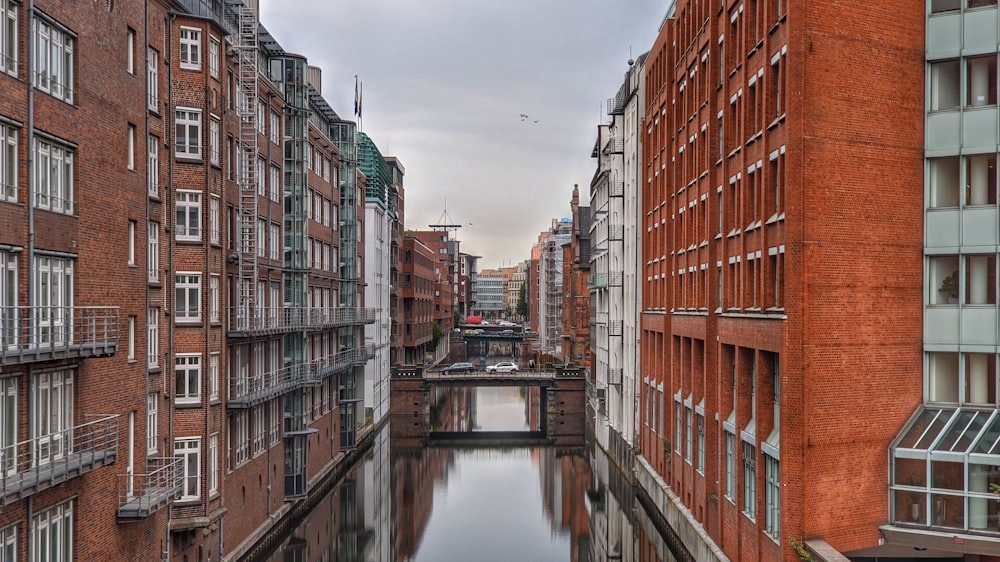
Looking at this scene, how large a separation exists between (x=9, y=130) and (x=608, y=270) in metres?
48.4

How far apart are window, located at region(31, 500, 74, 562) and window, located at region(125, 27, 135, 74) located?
10729mm

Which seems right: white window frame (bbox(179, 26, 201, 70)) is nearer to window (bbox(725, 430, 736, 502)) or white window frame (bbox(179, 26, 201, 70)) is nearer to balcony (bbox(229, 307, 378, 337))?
balcony (bbox(229, 307, 378, 337))

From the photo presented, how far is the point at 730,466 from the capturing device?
30.3 metres

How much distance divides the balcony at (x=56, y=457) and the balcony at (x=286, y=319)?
39.6ft

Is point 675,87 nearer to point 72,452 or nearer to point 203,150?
point 203,150

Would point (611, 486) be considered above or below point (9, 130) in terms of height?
below

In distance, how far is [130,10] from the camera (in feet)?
77.5

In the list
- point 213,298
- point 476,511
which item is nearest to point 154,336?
point 213,298

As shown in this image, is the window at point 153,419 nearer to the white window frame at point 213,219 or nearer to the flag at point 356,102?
the white window frame at point 213,219

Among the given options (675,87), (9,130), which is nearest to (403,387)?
(675,87)

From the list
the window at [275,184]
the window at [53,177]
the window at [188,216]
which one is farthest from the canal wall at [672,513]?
the window at [53,177]

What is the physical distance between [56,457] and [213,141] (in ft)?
48.6

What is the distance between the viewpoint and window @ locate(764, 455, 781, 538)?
24.6 metres

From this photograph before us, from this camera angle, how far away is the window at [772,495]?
970 inches
